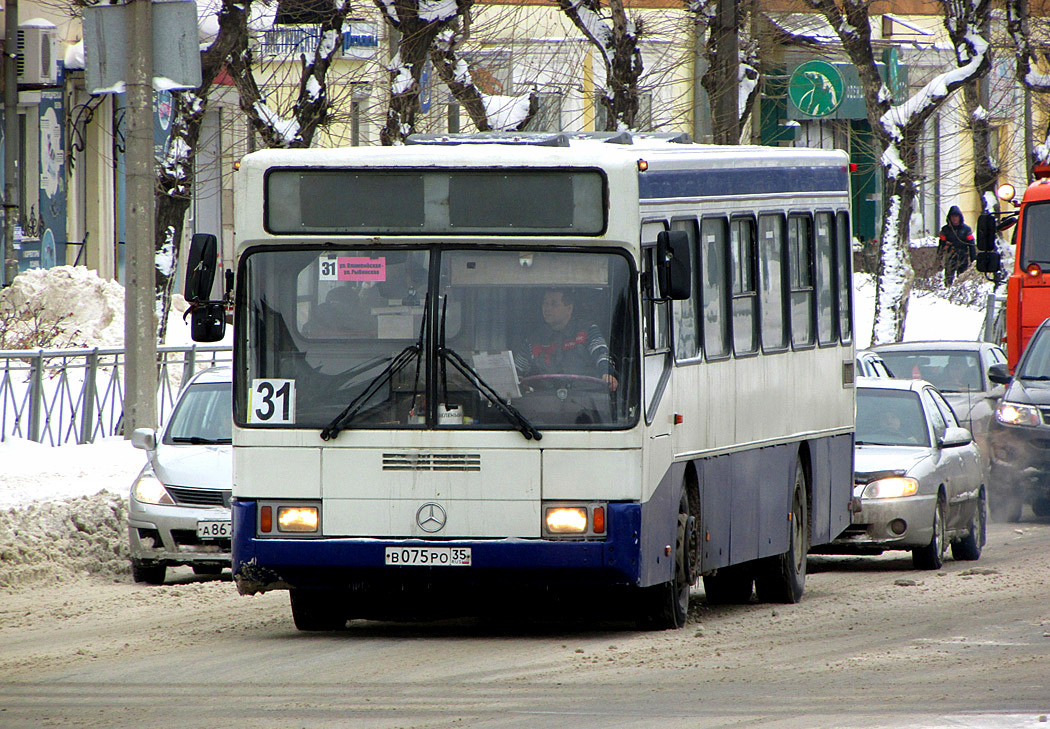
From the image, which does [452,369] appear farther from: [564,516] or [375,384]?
[564,516]

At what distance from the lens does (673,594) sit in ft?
33.7

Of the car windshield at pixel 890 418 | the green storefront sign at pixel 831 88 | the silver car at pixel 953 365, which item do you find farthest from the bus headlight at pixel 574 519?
the green storefront sign at pixel 831 88

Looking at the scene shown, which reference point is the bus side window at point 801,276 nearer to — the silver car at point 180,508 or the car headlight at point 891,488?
the car headlight at point 891,488

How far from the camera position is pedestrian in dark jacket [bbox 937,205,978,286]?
36156 mm

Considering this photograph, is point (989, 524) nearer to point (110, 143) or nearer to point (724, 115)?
point (724, 115)

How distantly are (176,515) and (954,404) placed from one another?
1095 centimetres

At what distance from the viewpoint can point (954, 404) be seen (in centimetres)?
2178

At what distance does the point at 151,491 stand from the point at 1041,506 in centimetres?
851

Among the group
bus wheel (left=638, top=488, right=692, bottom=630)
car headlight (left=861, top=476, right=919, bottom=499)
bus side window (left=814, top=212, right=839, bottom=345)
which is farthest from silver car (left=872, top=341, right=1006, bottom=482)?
bus wheel (left=638, top=488, right=692, bottom=630)

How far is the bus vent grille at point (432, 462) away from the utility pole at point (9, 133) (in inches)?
772

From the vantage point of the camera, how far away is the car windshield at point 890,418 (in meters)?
15.2

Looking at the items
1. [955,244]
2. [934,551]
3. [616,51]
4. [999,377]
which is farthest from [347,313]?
[955,244]

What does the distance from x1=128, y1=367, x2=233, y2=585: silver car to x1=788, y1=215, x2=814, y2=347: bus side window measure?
3.99m

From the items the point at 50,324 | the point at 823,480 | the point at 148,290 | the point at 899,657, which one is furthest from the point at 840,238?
the point at 50,324
